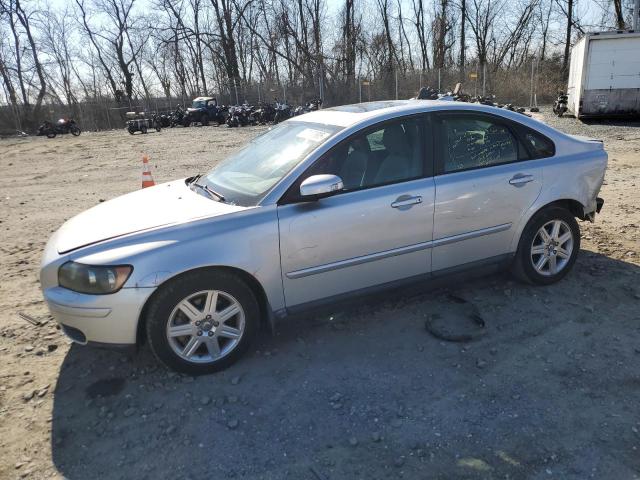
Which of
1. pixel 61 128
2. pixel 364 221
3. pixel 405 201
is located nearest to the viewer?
pixel 364 221

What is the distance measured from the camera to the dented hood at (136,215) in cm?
328

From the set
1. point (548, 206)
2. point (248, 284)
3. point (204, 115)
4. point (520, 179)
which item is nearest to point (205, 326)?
point (248, 284)

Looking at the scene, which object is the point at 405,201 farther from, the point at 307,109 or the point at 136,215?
the point at 307,109

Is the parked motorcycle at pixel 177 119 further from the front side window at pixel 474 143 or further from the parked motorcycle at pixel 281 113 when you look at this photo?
the front side window at pixel 474 143

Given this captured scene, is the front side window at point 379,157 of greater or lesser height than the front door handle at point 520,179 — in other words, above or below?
above

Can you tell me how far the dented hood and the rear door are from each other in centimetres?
156

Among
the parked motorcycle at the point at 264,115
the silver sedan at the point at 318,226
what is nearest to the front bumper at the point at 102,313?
the silver sedan at the point at 318,226

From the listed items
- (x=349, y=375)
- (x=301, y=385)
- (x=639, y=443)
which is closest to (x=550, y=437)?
(x=639, y=443)

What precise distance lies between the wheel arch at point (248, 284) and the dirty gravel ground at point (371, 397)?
0.30 metres

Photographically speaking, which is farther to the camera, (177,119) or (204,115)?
(177,119)

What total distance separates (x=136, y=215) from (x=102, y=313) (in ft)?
2.58

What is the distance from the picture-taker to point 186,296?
3.14 m

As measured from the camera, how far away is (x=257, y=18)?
4262cm

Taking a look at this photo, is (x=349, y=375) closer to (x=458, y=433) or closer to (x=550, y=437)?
(x=458, y=433)
